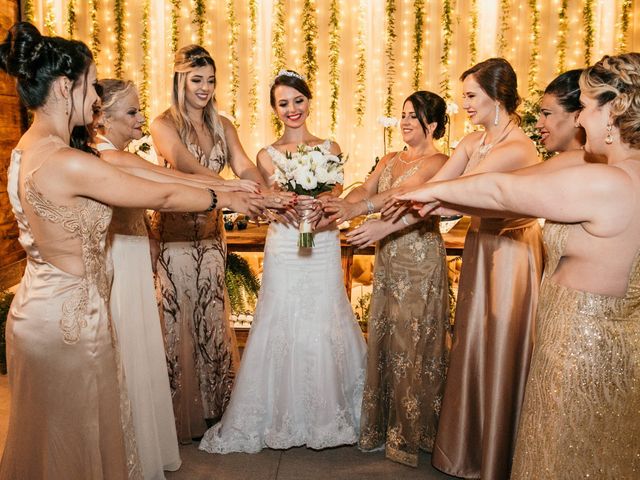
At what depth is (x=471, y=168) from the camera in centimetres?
332

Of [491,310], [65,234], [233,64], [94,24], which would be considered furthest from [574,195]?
[94,24]

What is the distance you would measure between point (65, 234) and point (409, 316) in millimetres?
2021

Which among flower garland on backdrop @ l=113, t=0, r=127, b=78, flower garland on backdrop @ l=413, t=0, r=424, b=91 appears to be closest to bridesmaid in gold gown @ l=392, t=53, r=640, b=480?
flower garland on backdrop @ l=413, t=0, r=424, b=91

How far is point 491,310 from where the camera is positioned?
3.20m

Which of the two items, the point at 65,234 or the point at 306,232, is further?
the point at 306,232

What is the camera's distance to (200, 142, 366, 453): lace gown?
3.67 m

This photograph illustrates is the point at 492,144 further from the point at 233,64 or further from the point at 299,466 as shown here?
the point at 233,64

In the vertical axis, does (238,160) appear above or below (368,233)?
above

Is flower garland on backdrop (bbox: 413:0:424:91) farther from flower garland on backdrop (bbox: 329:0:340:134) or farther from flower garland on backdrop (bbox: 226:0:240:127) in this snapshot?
flower garland on backdrop (bbox: 226:0:240:127)

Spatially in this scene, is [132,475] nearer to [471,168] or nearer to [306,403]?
[306,403]

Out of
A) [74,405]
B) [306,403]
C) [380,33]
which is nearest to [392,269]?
[306,403]

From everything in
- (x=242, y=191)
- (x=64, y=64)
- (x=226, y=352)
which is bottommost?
(x=226, y=352)

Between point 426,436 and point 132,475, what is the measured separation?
6.00 ft

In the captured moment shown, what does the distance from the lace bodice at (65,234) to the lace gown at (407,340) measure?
5.86 feet
